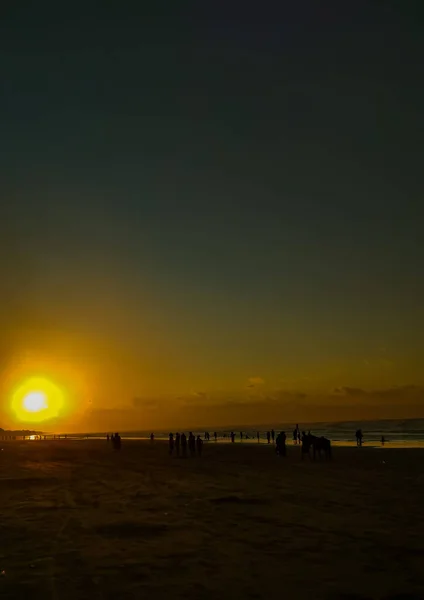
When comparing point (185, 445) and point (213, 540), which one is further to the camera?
point (185, 445)

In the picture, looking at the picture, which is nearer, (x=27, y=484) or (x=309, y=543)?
(x=309, y=543)

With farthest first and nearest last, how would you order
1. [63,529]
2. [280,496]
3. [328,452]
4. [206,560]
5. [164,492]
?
[328,452], [164,492], [280,496], [63,529], [206,560]

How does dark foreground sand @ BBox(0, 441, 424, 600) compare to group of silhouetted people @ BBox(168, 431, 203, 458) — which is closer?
dark foreground sand @ BBox(0, 441, 424, 600)

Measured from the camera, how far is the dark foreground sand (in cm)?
940

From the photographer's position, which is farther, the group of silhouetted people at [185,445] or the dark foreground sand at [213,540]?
the group of silhouetted people at [185,445]

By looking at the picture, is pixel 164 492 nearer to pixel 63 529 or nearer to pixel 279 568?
pixel 63 529

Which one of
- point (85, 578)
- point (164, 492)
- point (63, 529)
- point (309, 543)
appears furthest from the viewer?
point (164, 492)

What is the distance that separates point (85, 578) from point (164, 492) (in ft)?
42.0

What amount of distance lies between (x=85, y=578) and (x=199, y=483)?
16271mm

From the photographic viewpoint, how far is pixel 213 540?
1291cm

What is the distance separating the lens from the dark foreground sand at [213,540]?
940 centimetres

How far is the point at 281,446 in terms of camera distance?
45.0m

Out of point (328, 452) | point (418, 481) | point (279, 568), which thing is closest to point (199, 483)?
point (418, 481)

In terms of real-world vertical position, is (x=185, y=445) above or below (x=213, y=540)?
above
